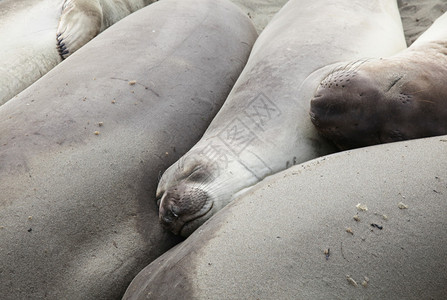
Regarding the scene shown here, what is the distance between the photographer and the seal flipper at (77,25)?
3365 millimetres

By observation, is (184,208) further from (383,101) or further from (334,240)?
(383,101)

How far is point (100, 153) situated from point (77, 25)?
4.89 feet

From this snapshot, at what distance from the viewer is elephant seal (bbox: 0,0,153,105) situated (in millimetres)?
3160

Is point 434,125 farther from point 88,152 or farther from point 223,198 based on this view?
point 88,152

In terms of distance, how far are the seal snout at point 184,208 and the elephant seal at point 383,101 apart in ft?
1.97

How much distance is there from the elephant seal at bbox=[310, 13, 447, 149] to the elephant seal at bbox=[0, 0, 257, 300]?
760 millimetres

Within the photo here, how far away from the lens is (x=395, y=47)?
9.08 feet

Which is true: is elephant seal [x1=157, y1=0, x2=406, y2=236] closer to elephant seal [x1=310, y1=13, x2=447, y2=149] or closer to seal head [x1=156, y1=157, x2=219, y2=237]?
seal head [x1=156, y1=157, x2=219, y2=237]

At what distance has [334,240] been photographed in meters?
1.53

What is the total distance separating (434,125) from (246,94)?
3.07 ft

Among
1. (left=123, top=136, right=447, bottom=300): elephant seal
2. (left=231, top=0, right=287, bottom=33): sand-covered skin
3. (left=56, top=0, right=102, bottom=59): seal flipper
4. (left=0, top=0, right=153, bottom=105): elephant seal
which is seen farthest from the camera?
(left=231, top=0, right=287, bottom=33): sand-covered skin

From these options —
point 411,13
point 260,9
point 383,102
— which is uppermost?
point 383,102

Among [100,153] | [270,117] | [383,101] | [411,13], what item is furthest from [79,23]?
[411,13]

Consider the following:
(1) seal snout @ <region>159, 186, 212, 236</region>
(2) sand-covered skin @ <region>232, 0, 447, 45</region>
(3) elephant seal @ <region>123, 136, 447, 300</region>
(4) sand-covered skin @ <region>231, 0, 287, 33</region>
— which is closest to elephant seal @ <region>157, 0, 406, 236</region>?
(1) seal snout @ <region>159, 186, 212, 236</region>
